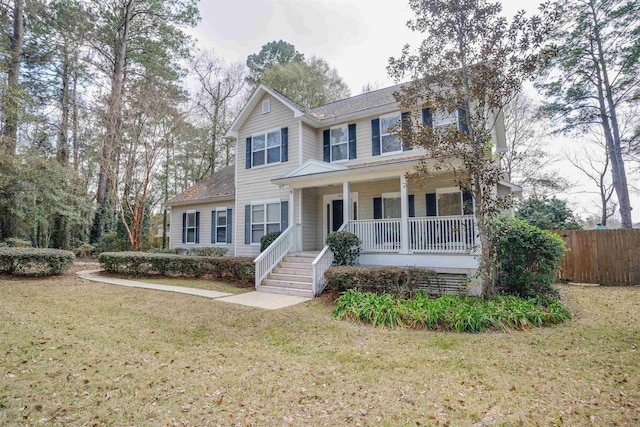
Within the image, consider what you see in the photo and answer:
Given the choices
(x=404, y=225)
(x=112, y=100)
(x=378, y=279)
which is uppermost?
(x=112, y=100)

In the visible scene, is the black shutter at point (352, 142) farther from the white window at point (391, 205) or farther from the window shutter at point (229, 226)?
the window shutter at point (229, 226)

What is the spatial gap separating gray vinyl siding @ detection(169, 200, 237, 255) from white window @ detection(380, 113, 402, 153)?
7.73m

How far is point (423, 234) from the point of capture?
388 inches

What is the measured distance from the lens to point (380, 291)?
8570 millimetres

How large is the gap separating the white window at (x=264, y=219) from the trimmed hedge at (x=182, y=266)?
2.48 m

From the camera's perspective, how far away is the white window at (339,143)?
1364cm

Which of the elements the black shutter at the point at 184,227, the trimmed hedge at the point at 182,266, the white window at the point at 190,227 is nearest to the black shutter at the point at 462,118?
the trimmed hedge at the point at 182,266

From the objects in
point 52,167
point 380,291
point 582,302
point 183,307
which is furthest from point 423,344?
point 52,167

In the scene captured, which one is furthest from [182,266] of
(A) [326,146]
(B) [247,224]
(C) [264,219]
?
(A) [326,146]

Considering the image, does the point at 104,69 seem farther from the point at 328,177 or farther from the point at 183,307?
the point at 183,307

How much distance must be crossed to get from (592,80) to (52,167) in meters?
28.1

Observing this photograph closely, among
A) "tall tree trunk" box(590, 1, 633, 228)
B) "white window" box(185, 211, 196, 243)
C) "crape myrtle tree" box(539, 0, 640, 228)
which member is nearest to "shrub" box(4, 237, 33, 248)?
"white window" box(185, 211, 196, 243)

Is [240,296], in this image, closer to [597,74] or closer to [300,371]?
[300,371]

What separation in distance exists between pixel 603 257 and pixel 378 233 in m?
8.57
